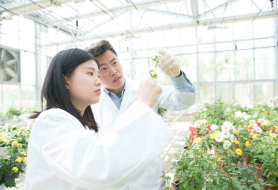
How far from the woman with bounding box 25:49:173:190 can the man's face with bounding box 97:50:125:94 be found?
44 centimetres

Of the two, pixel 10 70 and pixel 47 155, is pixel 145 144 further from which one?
pixel 10 70

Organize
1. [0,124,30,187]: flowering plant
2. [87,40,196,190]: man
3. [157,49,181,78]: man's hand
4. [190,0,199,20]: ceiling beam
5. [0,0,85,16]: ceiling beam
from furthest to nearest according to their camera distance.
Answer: [190,0,199,20]: ceiling beam → [0,0,85,16]: ceiling beam → [0,124,30,187]: flowering plant → [87,40,196,190]: man → [157,49,181,78]: man's hand

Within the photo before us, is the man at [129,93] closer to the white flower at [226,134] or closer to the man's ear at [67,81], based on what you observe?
the man's ear at [67,81]

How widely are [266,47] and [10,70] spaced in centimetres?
1176

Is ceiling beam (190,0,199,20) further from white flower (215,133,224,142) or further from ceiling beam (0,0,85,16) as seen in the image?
white flower (215,133,224,142)

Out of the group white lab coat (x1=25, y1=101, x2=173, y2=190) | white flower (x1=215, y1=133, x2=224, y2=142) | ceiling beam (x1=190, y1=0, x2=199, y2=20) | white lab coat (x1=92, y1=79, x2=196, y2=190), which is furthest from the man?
ceiling beam (x1=190, y1=0, x2=199, y2=20)

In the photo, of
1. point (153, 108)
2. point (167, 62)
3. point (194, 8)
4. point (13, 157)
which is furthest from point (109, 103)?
point (194, 8)

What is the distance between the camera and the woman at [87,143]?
1.50 feet

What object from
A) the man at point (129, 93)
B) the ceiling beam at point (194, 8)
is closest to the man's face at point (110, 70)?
the man at point (129, 93)

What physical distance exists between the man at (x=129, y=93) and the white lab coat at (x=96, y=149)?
1.44ft

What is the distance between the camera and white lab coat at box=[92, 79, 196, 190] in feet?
3.30

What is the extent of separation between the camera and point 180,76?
3.32ft

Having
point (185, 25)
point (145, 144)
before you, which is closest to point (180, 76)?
point (145, 144)

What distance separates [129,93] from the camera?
118 centimetres
